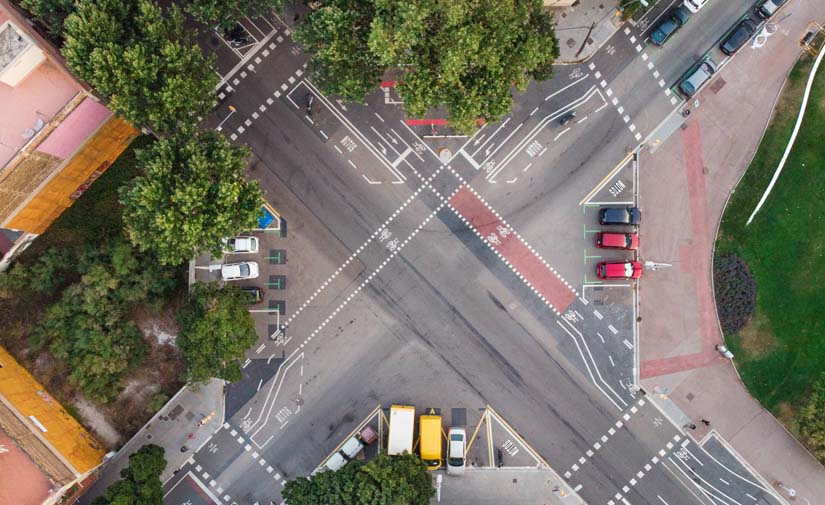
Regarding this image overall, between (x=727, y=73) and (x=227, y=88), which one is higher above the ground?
(x=227, y=88)

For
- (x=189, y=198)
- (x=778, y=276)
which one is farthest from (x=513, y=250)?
(x=189, y=198)

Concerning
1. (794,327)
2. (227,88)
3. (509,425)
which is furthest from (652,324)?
(227,88)

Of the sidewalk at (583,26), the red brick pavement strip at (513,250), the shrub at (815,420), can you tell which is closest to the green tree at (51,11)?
the red brick pavement strip at (513,250)

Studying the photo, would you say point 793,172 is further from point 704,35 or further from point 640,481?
point 640,481

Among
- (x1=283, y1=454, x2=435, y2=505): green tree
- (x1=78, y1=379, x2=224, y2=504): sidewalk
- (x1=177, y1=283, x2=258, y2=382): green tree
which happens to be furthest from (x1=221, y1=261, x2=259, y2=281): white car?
(x1=283, y1=454, x2=435, y2=505): green tree

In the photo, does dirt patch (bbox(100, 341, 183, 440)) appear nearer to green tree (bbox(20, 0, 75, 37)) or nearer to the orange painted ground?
the orange painted ground

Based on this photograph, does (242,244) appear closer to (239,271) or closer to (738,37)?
(239,271)
